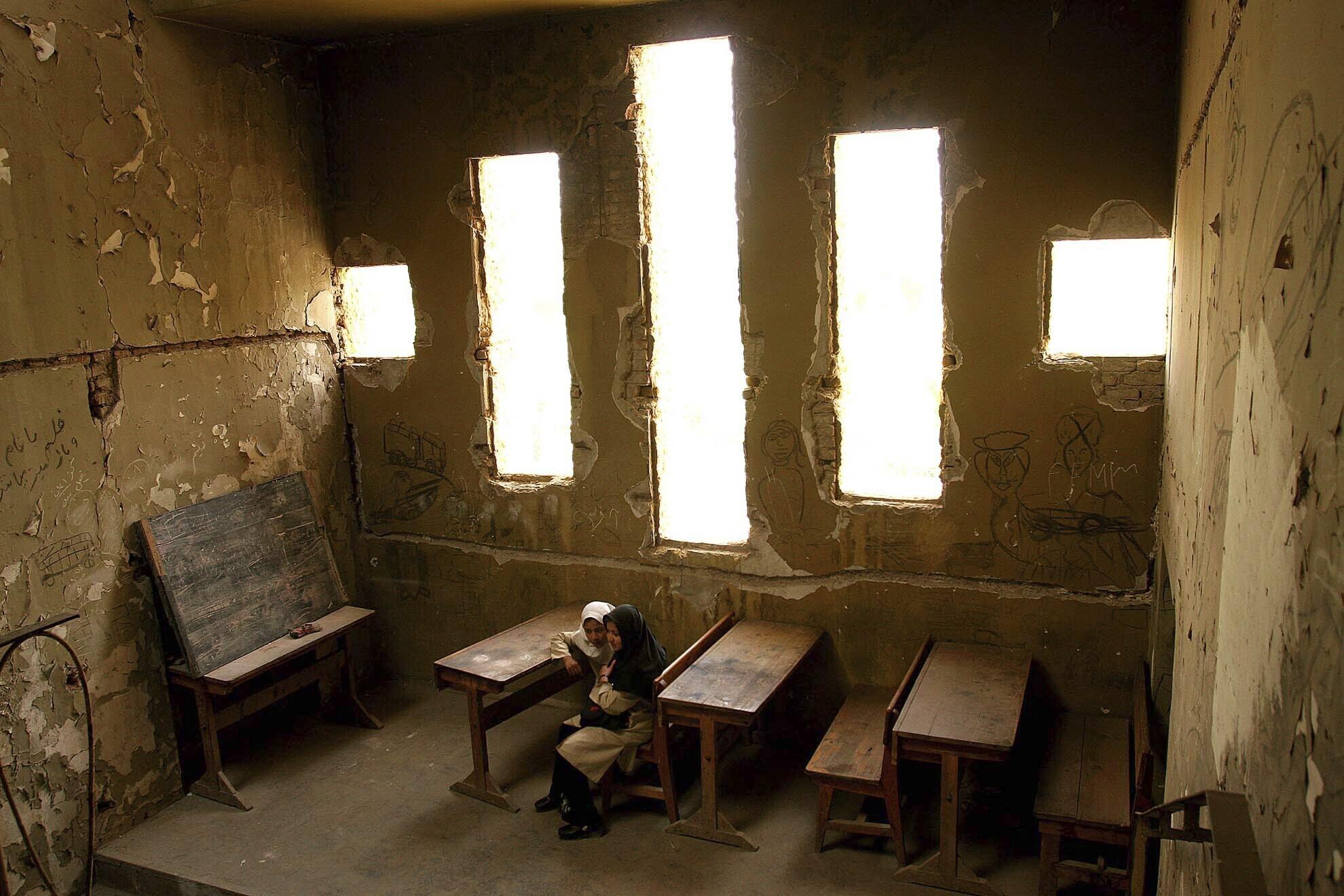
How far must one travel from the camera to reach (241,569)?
5.64m

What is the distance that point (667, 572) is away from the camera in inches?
229

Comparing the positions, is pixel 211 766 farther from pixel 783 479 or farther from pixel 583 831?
pixel 783 479

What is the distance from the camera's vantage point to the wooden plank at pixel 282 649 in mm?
5184

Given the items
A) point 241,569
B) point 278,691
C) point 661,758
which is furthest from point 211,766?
point 661,758

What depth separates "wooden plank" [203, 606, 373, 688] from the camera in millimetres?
5184

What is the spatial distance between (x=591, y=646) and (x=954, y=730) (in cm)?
200

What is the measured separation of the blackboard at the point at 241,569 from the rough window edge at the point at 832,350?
3142mm

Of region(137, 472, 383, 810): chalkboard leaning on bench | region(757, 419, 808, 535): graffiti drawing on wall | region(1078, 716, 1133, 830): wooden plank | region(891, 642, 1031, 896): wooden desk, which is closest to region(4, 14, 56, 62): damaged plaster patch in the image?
region(137, 472, 383, 810): chalkboard leaning on bench

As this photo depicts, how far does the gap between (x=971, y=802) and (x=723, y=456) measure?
225cm

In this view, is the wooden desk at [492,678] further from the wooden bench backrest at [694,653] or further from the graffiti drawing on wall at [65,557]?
the graffiti drawing on wall at [65,557]

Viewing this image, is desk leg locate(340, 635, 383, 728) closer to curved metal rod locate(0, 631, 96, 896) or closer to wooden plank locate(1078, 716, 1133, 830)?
curved metal rod locate(0, 631, 96, 896)

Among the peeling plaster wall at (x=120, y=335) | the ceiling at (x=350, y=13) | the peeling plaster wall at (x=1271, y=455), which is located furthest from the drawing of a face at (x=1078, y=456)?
the peeling plaster wall at (x=120, y=335)

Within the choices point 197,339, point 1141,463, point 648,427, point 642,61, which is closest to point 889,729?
point 1141,463

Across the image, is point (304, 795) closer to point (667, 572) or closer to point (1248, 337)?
point (667, 572)
